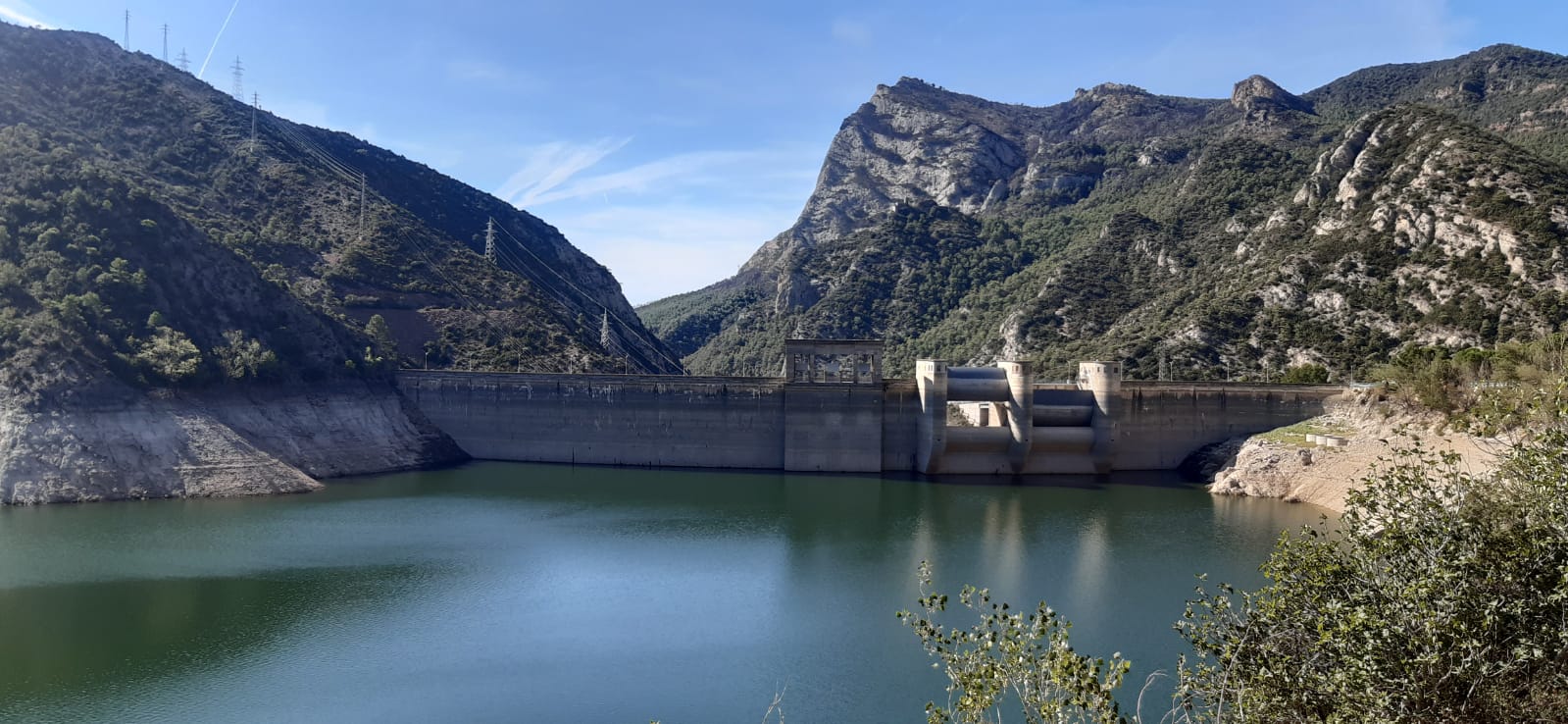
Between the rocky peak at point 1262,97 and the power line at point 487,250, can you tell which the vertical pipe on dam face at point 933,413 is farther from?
the rocky peak at point 1262,97

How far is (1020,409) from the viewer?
153 ft

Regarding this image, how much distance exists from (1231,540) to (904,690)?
1888 centimetres

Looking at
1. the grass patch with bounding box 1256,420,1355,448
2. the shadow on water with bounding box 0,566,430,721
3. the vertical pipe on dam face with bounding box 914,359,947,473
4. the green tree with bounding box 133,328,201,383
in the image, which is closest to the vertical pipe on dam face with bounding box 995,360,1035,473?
the vertical pipe on dam face with bounding box 914,359,947,473

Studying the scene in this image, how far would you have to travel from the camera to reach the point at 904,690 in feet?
65.3

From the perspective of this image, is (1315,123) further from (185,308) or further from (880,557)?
(185,308)

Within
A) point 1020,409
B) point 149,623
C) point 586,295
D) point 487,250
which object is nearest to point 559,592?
point 149,623

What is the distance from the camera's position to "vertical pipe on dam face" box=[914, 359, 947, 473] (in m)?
46.4

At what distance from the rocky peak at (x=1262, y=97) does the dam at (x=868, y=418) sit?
7240 centimetres

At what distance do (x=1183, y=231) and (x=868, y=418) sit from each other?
45.3m

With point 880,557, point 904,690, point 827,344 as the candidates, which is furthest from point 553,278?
point 904,690

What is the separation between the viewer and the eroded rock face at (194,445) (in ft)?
119

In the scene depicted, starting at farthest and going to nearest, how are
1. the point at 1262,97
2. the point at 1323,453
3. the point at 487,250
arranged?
the point at 1262,97, the point at 487,250, the point at 1323,453

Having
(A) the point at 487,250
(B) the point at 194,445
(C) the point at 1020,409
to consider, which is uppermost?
(A) the point at 487,250

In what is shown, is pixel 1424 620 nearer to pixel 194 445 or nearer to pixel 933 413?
pixel 933 413
